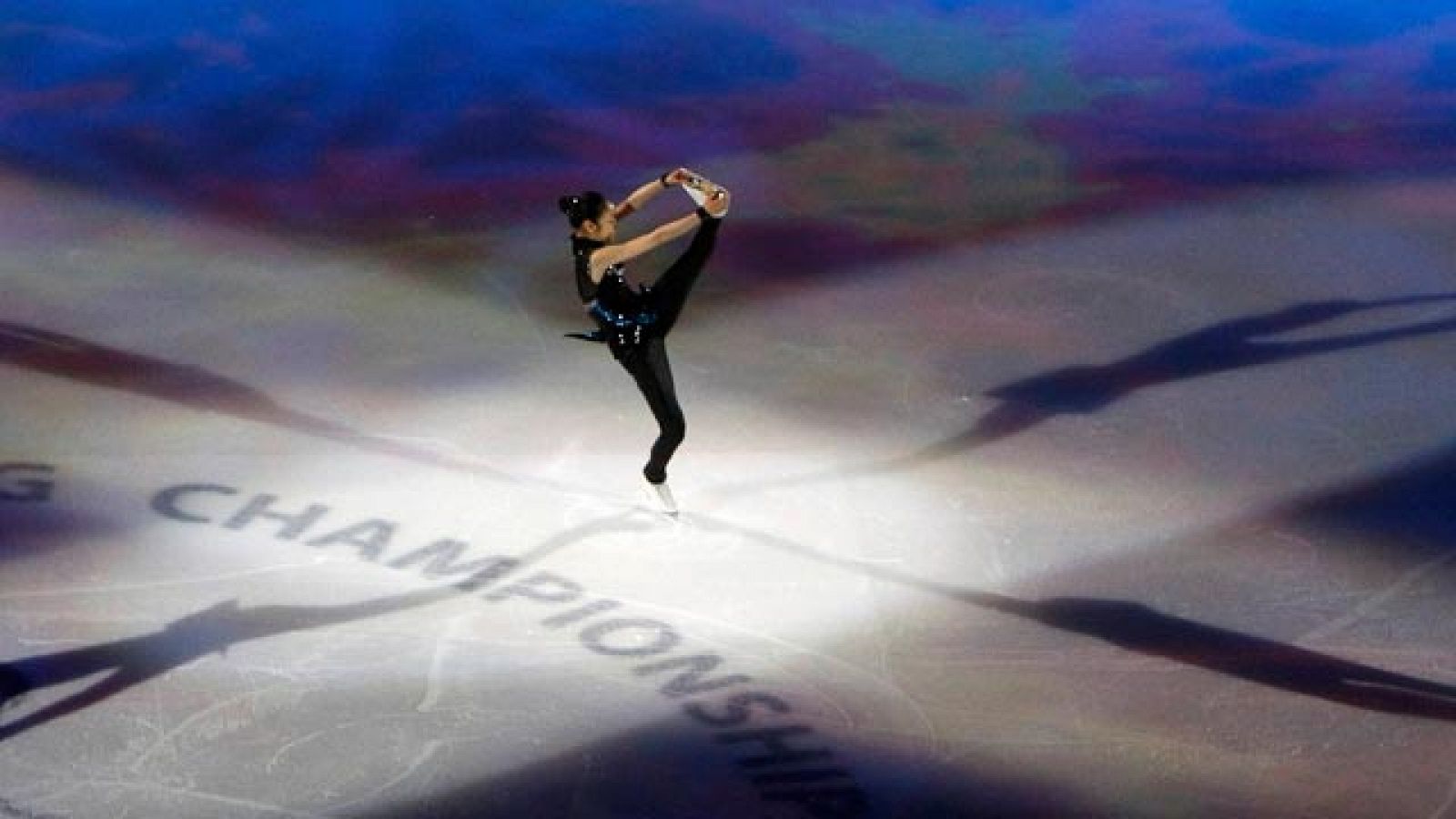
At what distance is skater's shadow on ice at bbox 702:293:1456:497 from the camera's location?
7.62 meters

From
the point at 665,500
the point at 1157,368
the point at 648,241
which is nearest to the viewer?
the point at 648,241

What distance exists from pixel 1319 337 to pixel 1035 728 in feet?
10.6

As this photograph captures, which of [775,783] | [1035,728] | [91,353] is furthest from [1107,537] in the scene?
[91,353]

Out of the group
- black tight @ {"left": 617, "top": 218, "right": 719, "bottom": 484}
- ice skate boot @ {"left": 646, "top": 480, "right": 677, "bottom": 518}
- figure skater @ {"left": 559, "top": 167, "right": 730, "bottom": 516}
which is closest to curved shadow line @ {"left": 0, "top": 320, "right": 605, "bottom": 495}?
ice skate boot @ {"left": 646, "top": 480, "right": 677, "bottom": 518}

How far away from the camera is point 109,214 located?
966 cm

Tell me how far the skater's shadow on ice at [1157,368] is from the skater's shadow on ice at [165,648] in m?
1.38

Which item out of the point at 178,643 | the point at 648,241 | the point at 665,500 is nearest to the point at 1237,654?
the point at 665,500

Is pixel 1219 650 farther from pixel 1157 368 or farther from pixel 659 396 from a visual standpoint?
pixel 1157 368

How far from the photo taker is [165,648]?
625 centimetres

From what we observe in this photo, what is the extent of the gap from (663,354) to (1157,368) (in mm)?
2245

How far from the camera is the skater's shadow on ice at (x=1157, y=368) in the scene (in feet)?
25.0

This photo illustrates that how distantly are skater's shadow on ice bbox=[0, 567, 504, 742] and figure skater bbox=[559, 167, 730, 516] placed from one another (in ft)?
2.69

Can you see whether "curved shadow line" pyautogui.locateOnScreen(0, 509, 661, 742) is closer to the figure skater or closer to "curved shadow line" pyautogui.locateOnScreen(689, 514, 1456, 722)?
the figure skater

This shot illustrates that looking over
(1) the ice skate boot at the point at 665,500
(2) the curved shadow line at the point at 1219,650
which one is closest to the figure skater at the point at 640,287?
(1) the ice skate boot at the point at 665,500
